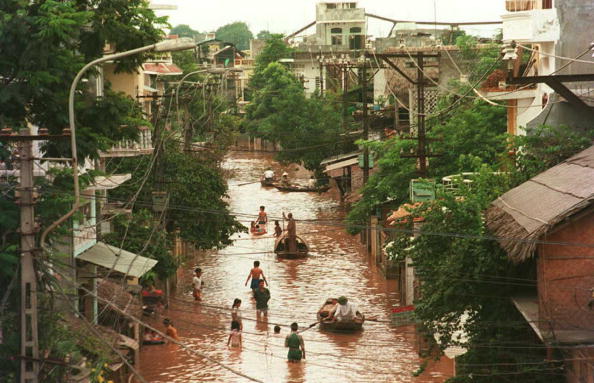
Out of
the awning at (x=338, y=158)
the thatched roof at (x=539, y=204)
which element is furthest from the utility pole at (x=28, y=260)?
the awning at (x=338, y=158)

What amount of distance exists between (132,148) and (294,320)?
266 inches

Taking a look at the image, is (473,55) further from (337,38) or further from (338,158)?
(337,38)

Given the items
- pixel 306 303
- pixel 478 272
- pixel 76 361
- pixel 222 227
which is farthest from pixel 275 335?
pixel 76 361

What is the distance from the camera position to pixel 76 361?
17031 millimetres

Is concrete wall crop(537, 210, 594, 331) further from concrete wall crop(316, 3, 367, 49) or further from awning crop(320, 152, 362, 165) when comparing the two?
concrete wall crop(316, 3, 367, 49)

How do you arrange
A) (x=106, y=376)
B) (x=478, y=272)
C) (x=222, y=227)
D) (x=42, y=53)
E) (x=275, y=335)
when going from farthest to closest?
(x=222, y=227)
(x=275, y=335)
(x=106, y=376)
(x=478, y=272)
(x=42, y=53)

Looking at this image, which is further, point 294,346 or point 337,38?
point 337,38

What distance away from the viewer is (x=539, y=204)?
1747cm

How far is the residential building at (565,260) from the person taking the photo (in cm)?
1634

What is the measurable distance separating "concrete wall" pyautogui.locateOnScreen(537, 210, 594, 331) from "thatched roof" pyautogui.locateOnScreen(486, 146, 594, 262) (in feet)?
1.15

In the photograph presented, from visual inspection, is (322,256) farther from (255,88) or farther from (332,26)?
(332,26)

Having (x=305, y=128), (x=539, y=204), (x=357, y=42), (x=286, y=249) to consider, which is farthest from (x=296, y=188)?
(x=539, y=204)

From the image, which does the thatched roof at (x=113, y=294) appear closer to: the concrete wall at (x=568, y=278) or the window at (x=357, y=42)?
the concrete wall at (x=568, y=278)

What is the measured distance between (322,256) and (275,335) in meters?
14.5
